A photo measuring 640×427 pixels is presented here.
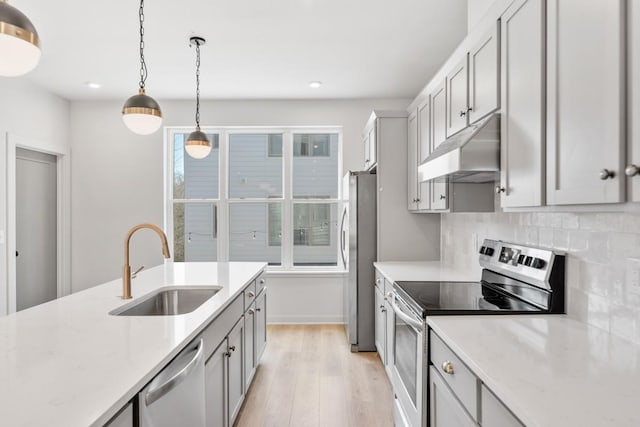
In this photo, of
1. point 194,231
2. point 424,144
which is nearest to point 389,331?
point 424,144

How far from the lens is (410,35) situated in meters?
3.10

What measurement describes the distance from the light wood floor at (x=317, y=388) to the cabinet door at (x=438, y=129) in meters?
1.45

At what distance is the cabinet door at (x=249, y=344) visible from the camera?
252 centimetres

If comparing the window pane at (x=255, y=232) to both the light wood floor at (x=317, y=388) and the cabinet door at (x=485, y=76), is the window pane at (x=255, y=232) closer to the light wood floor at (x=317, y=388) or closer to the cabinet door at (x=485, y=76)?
the light wood floor at (x=317, y=388)

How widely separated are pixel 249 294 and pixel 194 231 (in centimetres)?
253

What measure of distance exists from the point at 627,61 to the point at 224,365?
2.01 meters

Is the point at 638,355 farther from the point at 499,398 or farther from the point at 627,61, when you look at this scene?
the point at 627,61

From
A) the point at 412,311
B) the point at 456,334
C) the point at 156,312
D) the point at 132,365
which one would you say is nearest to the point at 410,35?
the point at 412,311

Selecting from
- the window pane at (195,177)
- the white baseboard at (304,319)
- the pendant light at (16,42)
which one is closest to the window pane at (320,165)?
the window pane at (195,177)

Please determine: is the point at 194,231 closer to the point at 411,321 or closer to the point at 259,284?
the point at 259,284

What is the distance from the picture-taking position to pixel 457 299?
2.00m

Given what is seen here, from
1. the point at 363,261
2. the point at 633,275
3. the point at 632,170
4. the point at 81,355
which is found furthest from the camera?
the point at 363,261

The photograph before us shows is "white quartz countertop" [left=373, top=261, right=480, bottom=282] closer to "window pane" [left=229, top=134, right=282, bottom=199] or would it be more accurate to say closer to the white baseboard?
the white baseboard

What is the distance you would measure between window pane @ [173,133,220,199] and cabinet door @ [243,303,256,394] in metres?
2.49
